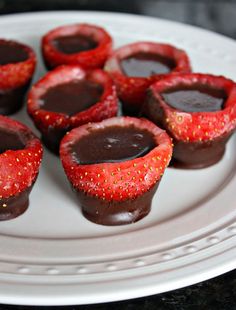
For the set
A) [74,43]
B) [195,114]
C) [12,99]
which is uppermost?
[195,114]

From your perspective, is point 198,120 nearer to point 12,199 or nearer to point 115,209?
point 115,209

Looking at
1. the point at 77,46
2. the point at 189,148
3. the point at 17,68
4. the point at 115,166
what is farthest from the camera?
the point at 77,46

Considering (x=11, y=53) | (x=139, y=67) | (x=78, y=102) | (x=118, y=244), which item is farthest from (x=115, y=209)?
(x=11, y=53)

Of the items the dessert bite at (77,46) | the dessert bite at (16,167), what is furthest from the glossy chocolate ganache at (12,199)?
the dessert bite at (77,46)

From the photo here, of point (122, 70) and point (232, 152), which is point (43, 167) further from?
point (232, 152)

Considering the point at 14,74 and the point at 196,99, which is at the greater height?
the point at 196,99

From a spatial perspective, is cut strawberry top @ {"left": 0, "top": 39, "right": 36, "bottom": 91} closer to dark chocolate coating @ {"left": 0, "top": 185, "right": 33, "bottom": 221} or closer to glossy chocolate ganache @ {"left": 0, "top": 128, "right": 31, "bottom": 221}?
glossy chocolate ganache @ {"left": 0, "top": 128, "right": 31, "bottom": 221}

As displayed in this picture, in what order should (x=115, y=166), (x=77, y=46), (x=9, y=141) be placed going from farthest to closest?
(x=77, y=46), (x=9, y=141), (x=115, y=166)
